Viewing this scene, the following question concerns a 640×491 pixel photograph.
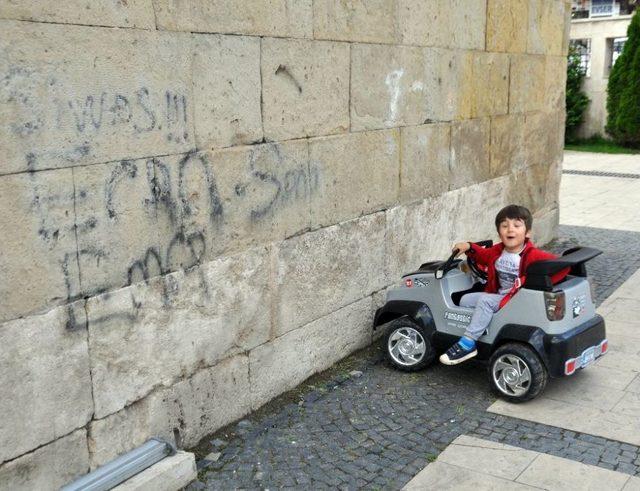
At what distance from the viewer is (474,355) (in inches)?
204

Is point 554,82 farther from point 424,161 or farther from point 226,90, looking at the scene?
point 226,90

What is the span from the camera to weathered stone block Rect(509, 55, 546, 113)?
8.20 m

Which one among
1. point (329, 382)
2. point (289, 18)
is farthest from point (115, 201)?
point (329, 382)

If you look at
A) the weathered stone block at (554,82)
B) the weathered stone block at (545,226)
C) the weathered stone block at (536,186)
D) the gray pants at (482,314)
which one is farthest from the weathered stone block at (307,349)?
the weathered stone block at (554,82)

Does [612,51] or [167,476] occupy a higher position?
[612,51]

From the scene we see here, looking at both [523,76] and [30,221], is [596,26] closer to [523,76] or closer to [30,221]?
[523,76]

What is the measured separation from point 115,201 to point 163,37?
91 cm

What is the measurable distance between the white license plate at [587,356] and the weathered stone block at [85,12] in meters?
3.36

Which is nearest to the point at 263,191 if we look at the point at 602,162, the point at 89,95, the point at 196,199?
the point at 196,199

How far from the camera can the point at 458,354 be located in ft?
16.8

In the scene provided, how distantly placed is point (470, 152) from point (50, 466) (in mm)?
5009

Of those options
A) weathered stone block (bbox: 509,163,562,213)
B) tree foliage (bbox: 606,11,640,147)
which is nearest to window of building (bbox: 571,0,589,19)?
tree foliage (bbox: 606,11,640,147)

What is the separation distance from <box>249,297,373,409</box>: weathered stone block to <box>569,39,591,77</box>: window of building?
694 inches

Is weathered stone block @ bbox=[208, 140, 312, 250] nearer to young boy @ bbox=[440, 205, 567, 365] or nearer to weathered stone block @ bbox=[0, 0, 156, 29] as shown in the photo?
weathered stone block @ bbox=[0, 0, 156, 29]
